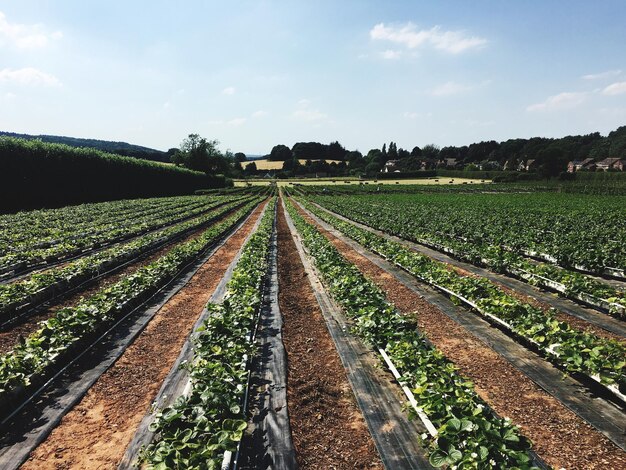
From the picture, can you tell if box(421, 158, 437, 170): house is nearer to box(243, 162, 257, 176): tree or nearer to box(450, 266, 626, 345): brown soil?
box(243, 162, 257, 176): tree

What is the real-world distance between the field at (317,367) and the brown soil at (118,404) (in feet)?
0.10

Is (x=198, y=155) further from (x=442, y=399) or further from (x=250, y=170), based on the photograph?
(x=442, y=399)

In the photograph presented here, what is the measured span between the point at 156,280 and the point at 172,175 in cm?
6364

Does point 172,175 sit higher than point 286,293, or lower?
higher

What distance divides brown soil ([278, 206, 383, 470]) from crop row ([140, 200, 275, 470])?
958 millimetres

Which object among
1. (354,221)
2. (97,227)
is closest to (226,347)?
(97,227)

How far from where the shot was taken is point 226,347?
20.6 ft

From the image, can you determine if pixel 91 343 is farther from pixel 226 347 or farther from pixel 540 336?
pixel 540 336

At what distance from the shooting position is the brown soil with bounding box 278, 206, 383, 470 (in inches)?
176

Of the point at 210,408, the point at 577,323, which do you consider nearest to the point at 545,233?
the point at 577,323

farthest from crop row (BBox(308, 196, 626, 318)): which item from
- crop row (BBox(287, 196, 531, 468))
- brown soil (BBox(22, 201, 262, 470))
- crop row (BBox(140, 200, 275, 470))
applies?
brown soil (BBox(22, 201, 262, 470))

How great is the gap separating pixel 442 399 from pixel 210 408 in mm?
3170

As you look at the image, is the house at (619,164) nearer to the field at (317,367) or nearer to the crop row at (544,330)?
the field at (317,367)

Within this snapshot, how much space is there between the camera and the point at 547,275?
1081 centimetres
